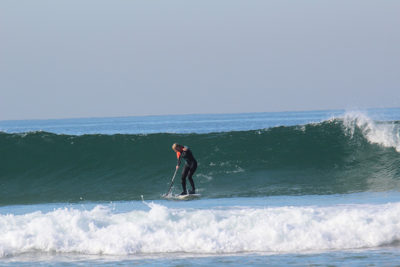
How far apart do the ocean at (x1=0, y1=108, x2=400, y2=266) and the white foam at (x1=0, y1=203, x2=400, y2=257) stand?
0.02 metres

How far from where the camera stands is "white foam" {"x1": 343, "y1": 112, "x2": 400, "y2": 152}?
56.6 feet

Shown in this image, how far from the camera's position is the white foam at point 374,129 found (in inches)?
680

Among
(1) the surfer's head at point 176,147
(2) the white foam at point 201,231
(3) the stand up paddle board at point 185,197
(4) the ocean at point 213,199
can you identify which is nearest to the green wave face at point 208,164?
(4) the ocean at point 213,199

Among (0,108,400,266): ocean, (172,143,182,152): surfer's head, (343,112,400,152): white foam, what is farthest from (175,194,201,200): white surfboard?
(343,112,400,152): white foam

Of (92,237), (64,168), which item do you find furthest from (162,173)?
(92,237)

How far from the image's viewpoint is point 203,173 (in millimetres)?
15797

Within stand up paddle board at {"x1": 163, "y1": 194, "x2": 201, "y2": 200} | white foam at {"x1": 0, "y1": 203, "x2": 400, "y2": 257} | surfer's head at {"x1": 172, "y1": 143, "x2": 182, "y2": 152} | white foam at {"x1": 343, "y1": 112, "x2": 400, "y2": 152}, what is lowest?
stand up paddle board at {"x1": 163, "y1": 194, "x2": 201, "y2": 200}

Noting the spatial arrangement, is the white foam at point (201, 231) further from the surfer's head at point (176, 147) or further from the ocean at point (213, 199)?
the surfer's head at point (176, 147)

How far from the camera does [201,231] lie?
8.77 metres

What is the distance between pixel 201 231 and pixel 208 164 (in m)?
7.84

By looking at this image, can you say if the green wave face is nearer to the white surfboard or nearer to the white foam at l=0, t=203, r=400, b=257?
the white surfboard

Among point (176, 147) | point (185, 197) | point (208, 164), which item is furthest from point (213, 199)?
point (208, 164)

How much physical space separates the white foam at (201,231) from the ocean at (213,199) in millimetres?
19

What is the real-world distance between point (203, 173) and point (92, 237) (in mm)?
7135
